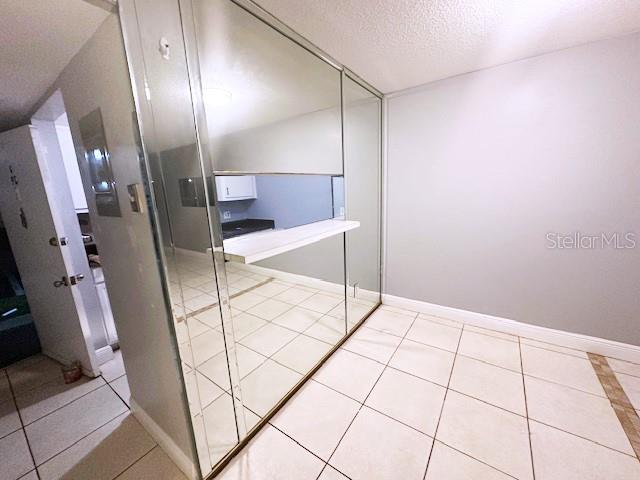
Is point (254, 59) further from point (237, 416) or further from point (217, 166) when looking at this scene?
point (237, 416)

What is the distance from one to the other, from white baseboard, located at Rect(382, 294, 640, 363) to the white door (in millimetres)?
2649

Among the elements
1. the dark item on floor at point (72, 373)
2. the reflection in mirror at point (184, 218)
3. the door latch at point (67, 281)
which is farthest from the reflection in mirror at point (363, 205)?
the dark item on floor at point (72, 373)

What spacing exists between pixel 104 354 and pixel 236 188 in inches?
71.9

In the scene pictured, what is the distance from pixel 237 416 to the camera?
4.09ft

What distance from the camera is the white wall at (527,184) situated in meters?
1.59

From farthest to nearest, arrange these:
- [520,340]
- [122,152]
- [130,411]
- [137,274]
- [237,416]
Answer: [520,340], [130,411], [237,416], [137,274], [122,152]

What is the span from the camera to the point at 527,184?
1854 millimetres

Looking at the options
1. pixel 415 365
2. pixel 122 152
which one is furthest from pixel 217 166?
pixel 415 365

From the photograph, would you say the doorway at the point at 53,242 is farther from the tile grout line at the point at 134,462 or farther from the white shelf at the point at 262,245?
the white shelf at the point at 262,245

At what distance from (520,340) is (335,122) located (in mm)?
2305

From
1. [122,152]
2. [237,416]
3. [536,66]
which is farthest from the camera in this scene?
[536,66]

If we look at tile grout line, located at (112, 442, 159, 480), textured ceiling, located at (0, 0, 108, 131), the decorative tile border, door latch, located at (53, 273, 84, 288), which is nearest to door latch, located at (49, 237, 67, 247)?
door latch, located at (53, 273, 84, 288)

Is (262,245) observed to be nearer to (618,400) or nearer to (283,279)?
(283,279)

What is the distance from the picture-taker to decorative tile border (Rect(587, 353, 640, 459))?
1.25 m
